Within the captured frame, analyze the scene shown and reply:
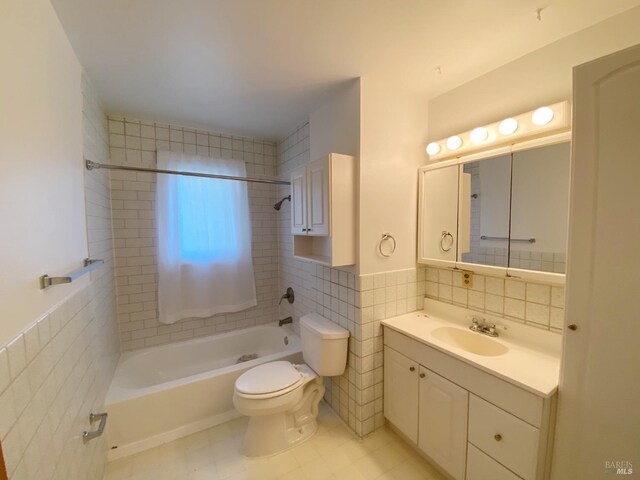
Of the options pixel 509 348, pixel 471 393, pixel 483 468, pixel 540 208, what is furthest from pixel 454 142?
pixel 483 468

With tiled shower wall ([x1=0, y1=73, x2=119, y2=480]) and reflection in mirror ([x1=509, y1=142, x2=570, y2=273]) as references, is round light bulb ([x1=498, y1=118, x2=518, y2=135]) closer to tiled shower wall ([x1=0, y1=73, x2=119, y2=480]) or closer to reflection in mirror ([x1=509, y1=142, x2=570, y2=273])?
reflection in mirror ([x1=509, y1=142, x2=570, y2=273])

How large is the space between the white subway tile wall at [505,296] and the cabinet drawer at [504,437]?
0.57 meters

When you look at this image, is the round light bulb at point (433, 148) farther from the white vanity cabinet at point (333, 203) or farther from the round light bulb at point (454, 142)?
the white vanity cabinet at point (333, 203)

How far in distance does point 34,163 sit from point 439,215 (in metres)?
2.11

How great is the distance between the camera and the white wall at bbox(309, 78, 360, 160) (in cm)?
176

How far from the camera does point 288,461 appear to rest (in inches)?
67.1

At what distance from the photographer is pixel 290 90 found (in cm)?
189

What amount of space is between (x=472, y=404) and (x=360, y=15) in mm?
1969

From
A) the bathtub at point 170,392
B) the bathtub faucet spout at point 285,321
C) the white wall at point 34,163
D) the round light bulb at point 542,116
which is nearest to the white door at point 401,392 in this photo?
the bathtub at point 170,392

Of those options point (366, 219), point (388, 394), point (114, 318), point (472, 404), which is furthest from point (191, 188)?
point (472, 404)

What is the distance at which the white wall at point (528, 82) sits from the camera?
1244mm

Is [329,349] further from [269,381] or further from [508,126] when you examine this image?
[508,126]

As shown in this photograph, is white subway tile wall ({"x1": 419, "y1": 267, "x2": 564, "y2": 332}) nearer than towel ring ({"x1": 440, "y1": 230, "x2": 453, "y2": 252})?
Yes

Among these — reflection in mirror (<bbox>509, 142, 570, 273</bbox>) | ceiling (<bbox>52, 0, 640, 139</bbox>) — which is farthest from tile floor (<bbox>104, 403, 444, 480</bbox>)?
ceiling (<bbox>52, 0, 640, 139</bbox>)
